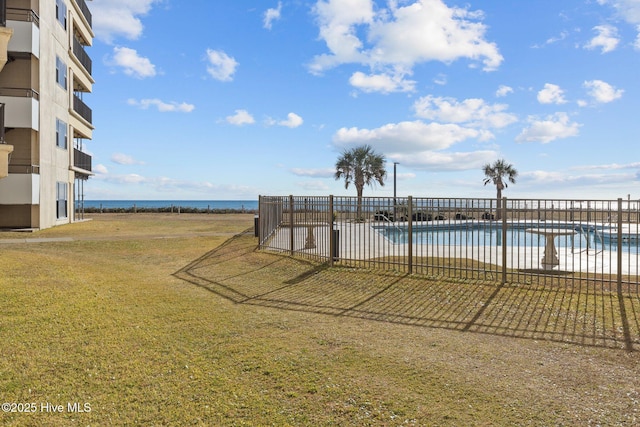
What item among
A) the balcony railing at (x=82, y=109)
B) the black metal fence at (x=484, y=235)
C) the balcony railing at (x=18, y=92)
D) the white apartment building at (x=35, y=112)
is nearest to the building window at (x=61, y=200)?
the white apartment building at (x=35, y=112)

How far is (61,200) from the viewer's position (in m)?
26.9

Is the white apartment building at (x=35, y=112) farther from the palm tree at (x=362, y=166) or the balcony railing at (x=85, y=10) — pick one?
the palm tree at (x=362, y=166)

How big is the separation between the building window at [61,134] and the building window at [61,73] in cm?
254

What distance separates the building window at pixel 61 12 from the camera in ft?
83.4

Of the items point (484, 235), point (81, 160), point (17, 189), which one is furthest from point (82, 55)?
point (484, 235)

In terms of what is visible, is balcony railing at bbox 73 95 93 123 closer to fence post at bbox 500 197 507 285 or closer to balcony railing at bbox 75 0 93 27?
balcony railing at bbox 75 0 93 27

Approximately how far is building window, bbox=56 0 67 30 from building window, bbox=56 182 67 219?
10.4 meters

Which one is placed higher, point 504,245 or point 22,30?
point 22,30

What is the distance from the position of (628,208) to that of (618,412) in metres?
6.40

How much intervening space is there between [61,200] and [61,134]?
4.33 metres

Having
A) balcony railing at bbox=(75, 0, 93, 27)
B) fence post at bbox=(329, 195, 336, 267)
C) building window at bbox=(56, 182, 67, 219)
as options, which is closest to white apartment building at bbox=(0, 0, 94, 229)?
building window at bbox=(56, 182, 67, 219)

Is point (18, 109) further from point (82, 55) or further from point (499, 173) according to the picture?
point (499, 173)

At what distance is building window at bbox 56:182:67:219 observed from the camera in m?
26.1

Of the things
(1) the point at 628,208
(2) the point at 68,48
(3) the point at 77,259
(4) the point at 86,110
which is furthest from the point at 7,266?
(4) the point at 86,110
